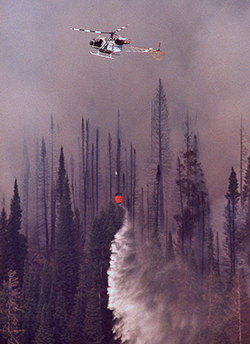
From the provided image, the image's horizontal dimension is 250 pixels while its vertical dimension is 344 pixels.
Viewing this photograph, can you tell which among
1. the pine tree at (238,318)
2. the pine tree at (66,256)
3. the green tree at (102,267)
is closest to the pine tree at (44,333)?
the green tree at (102,267)

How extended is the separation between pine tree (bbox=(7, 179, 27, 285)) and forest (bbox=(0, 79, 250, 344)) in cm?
21

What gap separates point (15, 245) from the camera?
93.1 m

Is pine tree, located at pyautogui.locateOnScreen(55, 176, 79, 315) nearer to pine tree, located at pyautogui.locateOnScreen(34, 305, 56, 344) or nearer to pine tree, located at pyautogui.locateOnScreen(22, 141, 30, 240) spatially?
pine tree, located at pyautogui.locateOnScreen(34, 305, 56, 344)

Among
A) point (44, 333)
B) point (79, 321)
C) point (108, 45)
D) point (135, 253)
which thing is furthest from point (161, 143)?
point (108, 45)

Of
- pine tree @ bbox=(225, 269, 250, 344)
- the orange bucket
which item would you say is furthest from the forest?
the orange bucket

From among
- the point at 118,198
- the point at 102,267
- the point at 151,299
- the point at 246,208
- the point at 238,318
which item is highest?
the point at 118,198

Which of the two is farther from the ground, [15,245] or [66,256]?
[15,245]

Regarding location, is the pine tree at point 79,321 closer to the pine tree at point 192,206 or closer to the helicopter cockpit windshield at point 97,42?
the pine tree at point 192,206

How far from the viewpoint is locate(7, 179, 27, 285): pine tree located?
3514 inches

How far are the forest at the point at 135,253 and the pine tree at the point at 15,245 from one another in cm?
21

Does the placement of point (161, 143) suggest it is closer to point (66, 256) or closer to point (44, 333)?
point (66, 256)

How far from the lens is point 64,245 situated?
8850 centimetres

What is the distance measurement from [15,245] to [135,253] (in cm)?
3100

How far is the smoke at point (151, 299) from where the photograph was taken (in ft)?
211
